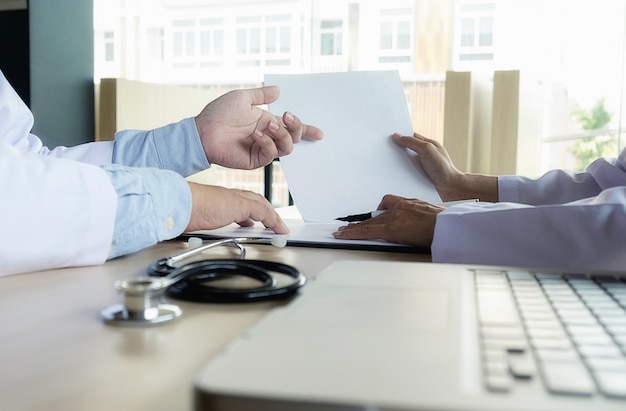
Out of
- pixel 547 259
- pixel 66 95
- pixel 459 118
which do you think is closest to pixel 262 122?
pixel 547 259

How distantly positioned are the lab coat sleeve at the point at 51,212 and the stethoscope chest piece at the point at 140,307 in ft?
0.61

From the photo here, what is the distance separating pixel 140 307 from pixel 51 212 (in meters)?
0.22

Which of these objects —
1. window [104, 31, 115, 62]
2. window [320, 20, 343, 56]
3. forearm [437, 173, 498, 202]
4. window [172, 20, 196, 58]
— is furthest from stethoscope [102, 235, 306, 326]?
window [172, 20, 196, 58]

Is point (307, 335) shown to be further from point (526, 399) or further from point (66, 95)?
point (66, 95)

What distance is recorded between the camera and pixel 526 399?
21 cm

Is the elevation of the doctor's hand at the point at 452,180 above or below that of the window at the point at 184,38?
below

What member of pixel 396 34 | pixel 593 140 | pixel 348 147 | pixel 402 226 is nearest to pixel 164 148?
pixel 348 147

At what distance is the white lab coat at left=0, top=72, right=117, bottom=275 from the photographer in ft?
1.80

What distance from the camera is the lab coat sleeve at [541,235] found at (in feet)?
2.06

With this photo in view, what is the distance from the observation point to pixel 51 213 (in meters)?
0.57

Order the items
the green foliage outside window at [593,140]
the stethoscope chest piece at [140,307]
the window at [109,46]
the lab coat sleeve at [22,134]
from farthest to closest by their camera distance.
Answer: the window at [109,46] → the green foliage outside window at [593,140] → the lab coat sleeve at [22,134] → the stethoscope chest piece at [140,307]

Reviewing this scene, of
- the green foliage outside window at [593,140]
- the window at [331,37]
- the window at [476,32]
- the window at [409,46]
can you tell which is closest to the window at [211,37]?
the window at [409,46]

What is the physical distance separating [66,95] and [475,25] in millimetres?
4172

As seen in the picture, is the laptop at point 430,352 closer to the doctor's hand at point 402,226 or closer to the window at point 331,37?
the doctor's hand at point 402,226
